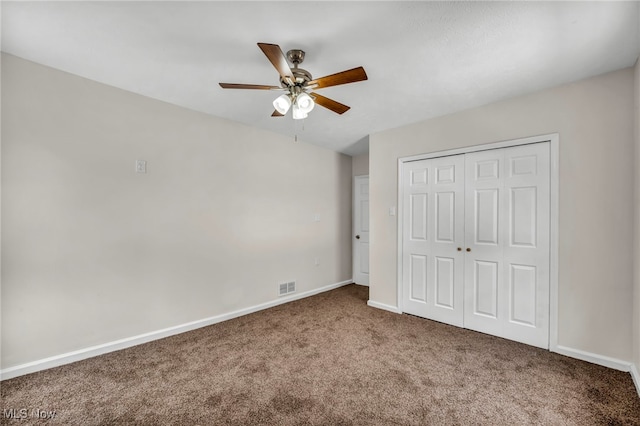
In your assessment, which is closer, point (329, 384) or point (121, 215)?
point (329, 384)

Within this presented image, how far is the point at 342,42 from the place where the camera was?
1.87 m

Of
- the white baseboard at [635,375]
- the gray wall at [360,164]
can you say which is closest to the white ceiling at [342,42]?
the gray wall at [360,164]

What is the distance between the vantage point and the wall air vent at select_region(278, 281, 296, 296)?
3.92 m

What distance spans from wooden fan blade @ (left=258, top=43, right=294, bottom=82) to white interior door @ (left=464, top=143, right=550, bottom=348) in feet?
7.49

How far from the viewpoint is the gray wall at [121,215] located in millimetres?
2121

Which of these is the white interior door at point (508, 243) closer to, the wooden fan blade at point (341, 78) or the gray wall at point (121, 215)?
the wooden fan blade at point (341, 78)

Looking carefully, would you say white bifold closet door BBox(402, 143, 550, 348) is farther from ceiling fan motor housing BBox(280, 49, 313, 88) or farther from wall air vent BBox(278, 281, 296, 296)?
ceiling fan motor housing BBox(280, 49, 313, 88)

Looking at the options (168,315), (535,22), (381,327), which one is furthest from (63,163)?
(535,22)

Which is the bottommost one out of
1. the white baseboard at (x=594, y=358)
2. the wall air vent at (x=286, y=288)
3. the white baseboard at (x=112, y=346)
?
the white baseboard at (x=112, y=346)

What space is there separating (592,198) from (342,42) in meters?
2.50

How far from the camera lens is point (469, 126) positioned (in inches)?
118

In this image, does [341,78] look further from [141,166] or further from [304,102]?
[141,166]

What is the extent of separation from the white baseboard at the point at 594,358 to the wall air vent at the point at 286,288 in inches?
119

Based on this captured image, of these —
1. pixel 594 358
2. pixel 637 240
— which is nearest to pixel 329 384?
pixel 594 358
